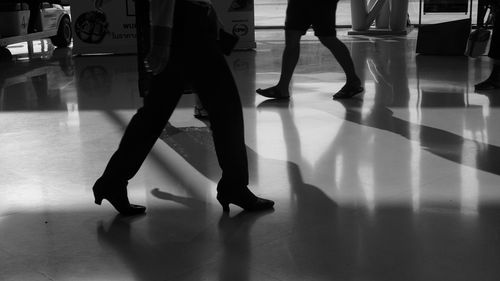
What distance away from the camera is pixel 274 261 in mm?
3043

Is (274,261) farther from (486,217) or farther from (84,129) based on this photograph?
(84,129)

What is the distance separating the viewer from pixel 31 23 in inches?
424

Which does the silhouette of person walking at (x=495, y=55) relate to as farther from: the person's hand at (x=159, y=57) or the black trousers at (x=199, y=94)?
the person's hand at (x=159, y=57)

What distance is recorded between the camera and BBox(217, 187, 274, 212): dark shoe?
3598 millimetres

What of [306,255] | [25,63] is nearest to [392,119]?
[306,255]

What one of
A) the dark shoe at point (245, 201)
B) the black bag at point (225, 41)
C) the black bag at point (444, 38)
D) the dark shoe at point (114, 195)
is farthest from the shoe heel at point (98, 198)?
the black bag at point (444, 38)

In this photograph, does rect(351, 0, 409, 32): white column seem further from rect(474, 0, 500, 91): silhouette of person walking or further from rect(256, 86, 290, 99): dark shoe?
rect(256, 86, 290, 99): dark shoe

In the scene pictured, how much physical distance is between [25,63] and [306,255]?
7.38 meters

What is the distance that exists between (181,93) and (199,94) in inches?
3.3

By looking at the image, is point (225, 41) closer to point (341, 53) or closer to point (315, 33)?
point (315, 33)

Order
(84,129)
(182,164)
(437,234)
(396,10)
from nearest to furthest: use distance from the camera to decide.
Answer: (437,234) < (182,164) < (84,129) < (396,10)

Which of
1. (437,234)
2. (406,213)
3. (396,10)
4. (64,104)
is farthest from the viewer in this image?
(396,10)

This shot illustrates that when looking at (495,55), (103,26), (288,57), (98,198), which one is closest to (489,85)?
(495,55)

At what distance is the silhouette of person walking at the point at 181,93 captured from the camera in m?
3.31
